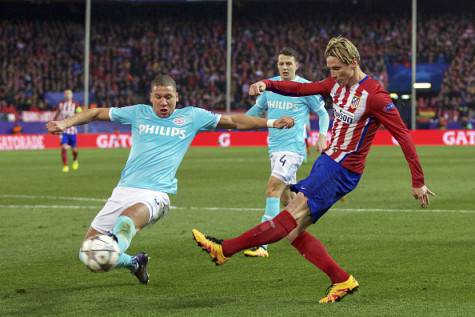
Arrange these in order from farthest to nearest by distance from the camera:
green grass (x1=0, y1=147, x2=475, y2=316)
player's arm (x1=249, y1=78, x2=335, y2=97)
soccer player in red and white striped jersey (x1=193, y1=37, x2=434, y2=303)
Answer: player's arm (x1=249, y1=78, x2=335, y2=97), soccer player in red and white striped jersey (x1=193, y1=37, x2=434, y2=303), green grass (x1=0, y1=147, x2=475, y2=316)

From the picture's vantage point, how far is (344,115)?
25.6ft

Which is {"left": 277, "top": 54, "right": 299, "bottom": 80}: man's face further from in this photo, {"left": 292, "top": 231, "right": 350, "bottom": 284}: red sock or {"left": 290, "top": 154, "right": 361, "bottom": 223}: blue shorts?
{"left": 292, "top": 231, "right": 350, "bottom": 284}: red sock

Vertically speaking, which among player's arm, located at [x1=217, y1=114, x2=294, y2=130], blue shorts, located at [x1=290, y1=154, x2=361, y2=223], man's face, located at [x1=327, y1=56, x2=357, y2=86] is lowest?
blue shorts, located at [x1=290, y1=154, x2=361, y2=223]

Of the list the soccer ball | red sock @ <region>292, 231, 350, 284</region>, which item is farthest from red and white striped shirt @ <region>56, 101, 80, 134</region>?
the soccer ball

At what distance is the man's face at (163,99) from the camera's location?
8328 millimetres

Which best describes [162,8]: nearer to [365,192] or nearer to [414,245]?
[365,192]

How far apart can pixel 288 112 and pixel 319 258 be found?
158 inches

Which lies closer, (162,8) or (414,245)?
(414,245)

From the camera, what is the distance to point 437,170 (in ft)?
82.8

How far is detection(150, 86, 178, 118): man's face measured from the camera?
833cm

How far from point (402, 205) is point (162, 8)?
40.2m

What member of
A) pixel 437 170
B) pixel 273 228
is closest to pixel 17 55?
pixel 437 170

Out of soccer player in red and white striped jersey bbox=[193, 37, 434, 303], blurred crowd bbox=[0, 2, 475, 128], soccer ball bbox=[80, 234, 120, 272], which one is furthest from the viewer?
blurred crowd bbox=[0, 2, 475, 128]

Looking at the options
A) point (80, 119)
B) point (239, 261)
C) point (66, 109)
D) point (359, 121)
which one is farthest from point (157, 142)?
point (66, 109)
